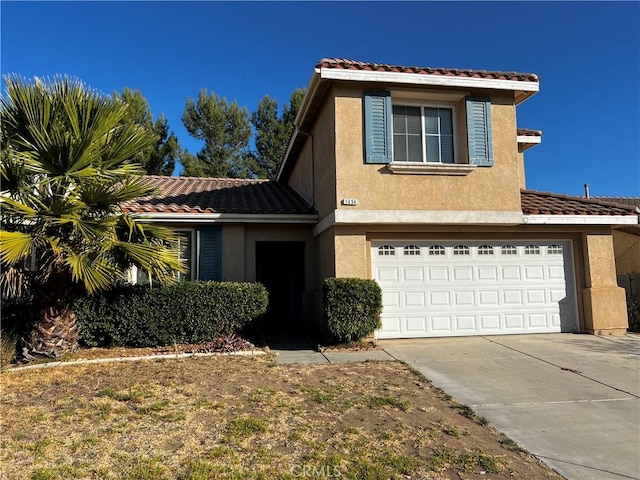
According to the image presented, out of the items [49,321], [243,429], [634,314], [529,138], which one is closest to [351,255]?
[243,429]

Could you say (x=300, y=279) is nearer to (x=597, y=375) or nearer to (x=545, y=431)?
(x=597, y=375)

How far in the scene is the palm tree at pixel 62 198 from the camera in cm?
773

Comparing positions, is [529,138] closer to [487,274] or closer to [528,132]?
[528,132]

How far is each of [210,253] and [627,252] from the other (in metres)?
14.1

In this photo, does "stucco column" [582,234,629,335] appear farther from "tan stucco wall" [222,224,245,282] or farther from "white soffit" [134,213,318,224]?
"tan stucco wall" [222,224,245,282]

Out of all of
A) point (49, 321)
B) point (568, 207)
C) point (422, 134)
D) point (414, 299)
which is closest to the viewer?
point (49, 321)

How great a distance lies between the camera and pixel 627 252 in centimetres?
1550

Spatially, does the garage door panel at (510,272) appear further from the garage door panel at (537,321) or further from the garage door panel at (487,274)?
the garage door panel at (537,321)

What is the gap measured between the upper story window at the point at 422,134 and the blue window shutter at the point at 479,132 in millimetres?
509

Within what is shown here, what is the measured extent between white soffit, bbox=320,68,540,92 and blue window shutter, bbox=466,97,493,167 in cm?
40

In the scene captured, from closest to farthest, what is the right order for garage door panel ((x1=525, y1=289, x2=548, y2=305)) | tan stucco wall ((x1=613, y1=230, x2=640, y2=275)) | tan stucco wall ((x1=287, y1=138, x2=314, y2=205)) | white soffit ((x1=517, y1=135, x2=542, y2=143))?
1. garage door panel ((x1=525, y1=289, x2=548, y2=305))
2. tan stucco wall ((x1=287, y1=138, x2=314, y2=205))
3. white soffit ((x1=517, y1=135, x2=542, y2=143))
4. tan stucco wall ((x1=613, y1=230, x2=640, y2=275))

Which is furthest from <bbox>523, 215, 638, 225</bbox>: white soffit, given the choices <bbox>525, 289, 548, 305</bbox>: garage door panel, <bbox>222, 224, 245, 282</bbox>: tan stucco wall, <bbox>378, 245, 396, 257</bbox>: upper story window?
<bbox>222, 224, 245, 282</bbox>: tan stucco wall

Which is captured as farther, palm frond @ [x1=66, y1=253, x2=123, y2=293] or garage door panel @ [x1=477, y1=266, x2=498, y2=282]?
garage door panel @ [x1=477, y1=266, x2=498, y2=282]

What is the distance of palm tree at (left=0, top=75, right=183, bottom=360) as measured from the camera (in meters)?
7.73
